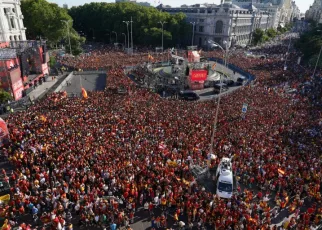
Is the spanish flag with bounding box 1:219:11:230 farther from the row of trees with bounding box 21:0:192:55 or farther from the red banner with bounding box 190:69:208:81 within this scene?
the row of trees with bounding box 21:0:192:55

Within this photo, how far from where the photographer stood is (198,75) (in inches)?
1435

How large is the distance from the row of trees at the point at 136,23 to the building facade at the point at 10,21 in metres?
29.2

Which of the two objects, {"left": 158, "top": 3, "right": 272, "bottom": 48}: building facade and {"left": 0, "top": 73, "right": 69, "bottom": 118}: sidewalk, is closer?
{"left": 0, "top": 73, "right": 69, "bottom": 118}: sidewalk

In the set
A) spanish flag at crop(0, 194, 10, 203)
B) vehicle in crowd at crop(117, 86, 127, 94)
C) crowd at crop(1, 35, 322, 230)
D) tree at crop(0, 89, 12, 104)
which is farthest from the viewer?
vehicle in crowd at crop(117, 86, 127, 94)

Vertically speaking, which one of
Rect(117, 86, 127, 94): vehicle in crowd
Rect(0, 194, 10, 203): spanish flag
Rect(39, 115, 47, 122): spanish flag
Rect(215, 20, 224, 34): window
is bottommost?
Rect(0, 194, 10, 203): spanish flag

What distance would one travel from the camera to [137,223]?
525 inches

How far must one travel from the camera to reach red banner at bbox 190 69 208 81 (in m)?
36.1

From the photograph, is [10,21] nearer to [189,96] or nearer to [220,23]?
[189,96]

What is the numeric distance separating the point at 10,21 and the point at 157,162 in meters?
48.2

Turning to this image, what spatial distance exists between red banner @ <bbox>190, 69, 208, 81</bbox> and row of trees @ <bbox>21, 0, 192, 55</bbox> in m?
27.0

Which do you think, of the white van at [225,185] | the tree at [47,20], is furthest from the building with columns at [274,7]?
the white van at [225,185]

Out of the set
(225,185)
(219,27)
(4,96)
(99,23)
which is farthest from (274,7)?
(225,185)

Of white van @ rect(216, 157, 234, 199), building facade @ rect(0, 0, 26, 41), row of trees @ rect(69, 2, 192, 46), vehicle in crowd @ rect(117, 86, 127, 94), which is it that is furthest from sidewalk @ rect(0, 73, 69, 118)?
row of trees @ rect(69, 2, 192, 46)

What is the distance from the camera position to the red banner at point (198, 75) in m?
36.1
